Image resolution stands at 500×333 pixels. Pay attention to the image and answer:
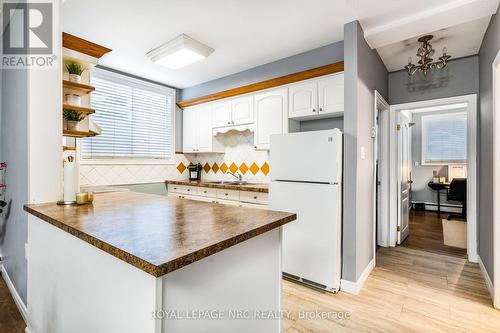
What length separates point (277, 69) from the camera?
131 inches

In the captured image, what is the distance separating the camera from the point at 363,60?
2529 mm

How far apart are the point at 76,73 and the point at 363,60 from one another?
105 inches

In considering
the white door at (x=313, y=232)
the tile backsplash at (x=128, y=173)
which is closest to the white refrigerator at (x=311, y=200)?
the white door at (x=313, y=232)

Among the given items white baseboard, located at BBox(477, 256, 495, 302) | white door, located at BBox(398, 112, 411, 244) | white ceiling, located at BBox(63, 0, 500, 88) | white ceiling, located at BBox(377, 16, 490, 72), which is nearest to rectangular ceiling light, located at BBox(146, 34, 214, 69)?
white ceiling, located at BBox(63, 0, 500, 88)

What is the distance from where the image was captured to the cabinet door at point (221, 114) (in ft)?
12.3

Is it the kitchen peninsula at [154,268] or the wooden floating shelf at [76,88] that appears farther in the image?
the wooden floating shelf at [76,88]

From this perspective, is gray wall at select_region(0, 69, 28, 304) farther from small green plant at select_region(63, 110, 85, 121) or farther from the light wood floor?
the light wood floor

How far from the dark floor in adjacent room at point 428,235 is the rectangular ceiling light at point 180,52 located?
3806 millimetres

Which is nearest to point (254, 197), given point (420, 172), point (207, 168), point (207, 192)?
point (207, 192)

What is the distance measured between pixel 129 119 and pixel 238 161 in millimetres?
1756

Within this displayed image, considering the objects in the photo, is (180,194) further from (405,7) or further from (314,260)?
(405,7)

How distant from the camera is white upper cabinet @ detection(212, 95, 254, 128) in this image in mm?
3521

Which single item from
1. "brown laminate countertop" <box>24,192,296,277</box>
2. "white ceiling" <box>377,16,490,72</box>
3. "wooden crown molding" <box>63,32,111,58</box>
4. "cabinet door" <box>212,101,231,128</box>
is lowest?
"brown laminate countertop" <box>24,192,296,277</box>

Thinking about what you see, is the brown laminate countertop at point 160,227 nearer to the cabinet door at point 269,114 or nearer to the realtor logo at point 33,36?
the realtor logo at point 33,36
